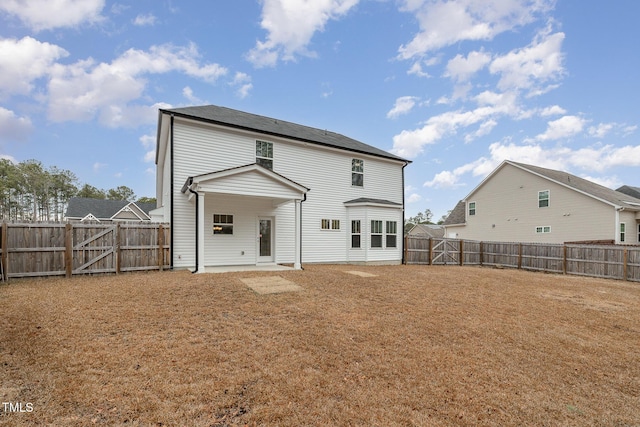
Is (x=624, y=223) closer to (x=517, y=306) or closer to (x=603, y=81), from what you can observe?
(x=603, y=81)

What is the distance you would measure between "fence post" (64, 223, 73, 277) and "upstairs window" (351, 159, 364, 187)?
38.0ft

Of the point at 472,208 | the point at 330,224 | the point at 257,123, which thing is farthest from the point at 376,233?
the point at 472,208

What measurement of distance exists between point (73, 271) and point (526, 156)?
3359 centimetres

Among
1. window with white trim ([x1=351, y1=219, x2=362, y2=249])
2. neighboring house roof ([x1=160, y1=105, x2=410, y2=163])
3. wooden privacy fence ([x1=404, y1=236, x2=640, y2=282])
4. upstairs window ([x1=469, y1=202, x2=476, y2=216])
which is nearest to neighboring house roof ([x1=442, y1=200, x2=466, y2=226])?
upstairs window ([x1=469, y1=202, x2=476, y2=216])

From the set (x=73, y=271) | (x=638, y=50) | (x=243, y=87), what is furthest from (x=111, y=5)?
(x=638, y=50)

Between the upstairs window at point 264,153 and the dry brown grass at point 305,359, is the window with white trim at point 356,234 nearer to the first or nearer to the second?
the upstairs window at point 264,153

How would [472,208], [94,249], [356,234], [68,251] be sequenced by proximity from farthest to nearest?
1. [472,208]
2. [356,234]
3. [94,249]
4. [68,251]

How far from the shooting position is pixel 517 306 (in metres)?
6.83

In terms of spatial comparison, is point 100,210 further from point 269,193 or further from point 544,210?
point 544,210

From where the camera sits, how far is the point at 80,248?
28.8 feet

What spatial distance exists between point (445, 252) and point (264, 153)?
11.7 metres

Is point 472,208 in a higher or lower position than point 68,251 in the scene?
higher

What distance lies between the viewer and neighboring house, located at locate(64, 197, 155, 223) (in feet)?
90.7

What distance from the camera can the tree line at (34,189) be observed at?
3947 cm
